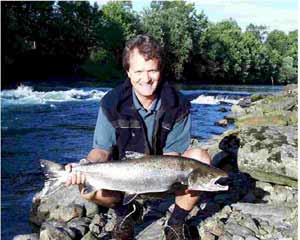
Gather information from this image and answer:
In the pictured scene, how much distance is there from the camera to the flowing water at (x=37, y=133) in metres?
7.09

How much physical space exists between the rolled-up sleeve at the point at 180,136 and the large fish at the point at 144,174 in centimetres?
54

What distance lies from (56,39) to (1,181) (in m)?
35.8

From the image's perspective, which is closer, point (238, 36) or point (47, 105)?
point (47, 105)

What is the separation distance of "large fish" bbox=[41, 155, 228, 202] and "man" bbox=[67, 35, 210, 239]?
34cm

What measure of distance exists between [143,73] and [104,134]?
638mm

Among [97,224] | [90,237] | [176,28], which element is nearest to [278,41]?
[176,28]

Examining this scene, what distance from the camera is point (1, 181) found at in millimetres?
8094

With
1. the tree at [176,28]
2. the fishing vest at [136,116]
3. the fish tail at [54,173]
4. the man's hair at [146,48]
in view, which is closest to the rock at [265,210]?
the fishing vest at [136,116]

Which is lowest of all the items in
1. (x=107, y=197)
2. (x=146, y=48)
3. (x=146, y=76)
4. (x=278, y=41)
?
(x=107, y=197)

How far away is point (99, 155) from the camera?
4211 millimetres

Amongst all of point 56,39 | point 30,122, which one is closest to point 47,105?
point 30,122

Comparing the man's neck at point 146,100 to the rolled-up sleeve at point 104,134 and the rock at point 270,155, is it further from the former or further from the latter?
the rock at point 270,155

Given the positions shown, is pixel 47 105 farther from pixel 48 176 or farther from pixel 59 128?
pixel 48 176

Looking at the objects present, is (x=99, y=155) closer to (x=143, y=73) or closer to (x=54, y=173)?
(x=54, y=173)
